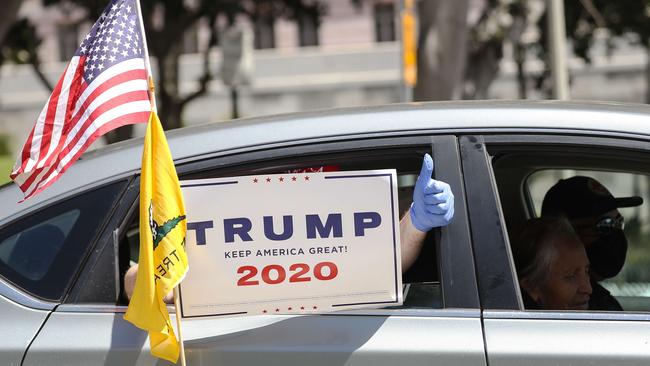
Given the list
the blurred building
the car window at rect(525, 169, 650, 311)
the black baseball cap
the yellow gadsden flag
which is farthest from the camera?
the blurred building

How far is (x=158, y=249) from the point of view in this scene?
2.68m

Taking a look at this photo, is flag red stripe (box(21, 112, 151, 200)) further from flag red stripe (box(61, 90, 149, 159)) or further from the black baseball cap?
the black baseball cap

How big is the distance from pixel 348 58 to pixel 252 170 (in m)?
28.9

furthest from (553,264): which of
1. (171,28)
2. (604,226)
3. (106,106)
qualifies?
(171,28)

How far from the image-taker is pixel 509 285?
2.80 meters

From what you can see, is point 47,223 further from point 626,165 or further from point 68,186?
point 626,165

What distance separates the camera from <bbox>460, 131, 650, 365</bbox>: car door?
2.69 m

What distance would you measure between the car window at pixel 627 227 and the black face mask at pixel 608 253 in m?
0.13

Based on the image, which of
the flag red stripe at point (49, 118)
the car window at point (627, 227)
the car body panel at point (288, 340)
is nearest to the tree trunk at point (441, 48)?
the car window at point (627, 227)

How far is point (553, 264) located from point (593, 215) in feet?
1.88

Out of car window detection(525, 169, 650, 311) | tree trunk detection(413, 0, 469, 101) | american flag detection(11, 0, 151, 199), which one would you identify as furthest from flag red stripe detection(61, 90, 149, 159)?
tree trunk detection(413, 0, 469, 101)

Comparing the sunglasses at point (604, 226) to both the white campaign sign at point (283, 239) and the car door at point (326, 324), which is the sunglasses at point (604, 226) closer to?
the car door at point (326, 324)

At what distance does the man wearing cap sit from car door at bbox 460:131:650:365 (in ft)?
2.91

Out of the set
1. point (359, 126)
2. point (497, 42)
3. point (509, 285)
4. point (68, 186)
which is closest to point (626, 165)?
point (509, 285)
